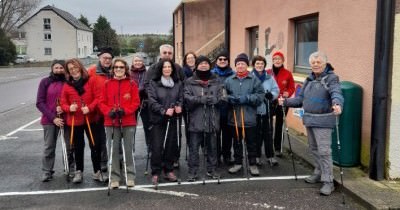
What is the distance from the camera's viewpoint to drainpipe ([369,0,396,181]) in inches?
230

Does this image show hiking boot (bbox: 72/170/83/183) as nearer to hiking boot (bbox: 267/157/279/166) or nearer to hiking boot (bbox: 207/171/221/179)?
hiking boot (bbox: 207/171/221/179)

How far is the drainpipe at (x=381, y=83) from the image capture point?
5852 mm

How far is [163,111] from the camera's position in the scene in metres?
6.14

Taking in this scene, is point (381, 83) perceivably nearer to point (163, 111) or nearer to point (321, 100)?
point (321, 100)

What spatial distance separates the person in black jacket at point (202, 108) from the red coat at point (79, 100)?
1.33 metres

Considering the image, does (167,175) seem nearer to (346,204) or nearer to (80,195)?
(80,195)

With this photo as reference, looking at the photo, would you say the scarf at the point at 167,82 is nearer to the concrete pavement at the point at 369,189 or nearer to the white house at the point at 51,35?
A: the concrete pavement at the point at 369,189

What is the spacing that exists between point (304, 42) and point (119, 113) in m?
5.31

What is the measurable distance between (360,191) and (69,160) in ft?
13.4

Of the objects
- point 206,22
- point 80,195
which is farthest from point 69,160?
point 206,22

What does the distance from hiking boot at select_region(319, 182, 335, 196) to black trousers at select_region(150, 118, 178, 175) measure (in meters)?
2.16

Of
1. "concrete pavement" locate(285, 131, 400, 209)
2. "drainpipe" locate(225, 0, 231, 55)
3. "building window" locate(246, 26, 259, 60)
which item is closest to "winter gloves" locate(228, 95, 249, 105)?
"concrete pavement" locate(285, 131, 400, 209)

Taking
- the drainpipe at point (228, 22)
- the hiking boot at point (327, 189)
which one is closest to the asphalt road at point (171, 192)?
the hiking boot at point (327, 189)

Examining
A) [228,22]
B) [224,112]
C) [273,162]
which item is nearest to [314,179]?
[273,162]
